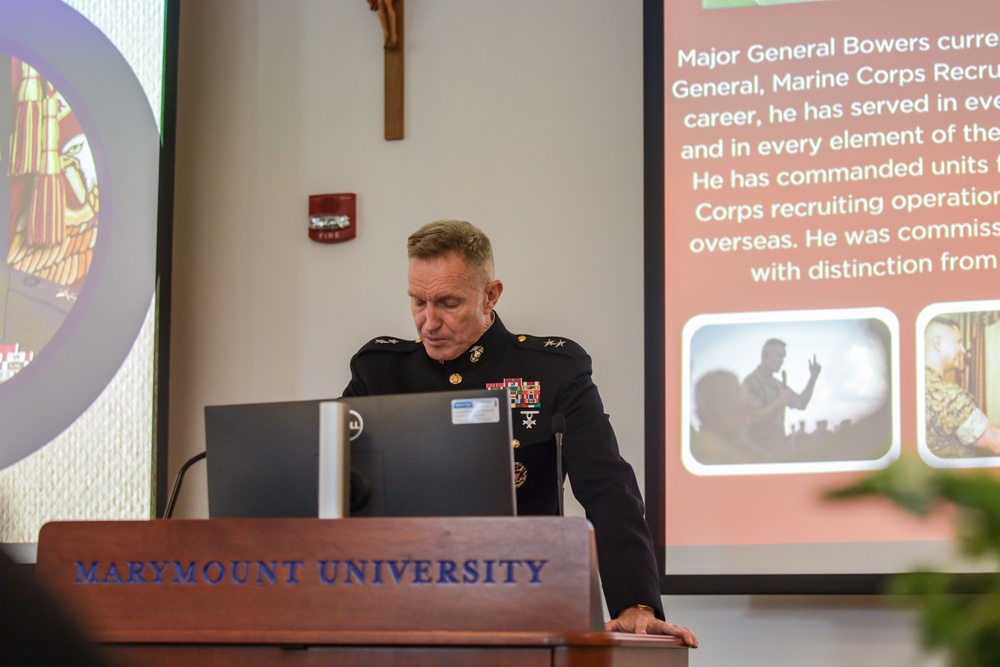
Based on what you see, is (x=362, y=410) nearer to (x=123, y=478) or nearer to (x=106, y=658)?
(x=106, y=658)

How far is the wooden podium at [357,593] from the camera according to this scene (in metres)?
1.51

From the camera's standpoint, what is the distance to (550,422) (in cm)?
254

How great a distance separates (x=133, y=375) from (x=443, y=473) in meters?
2.01

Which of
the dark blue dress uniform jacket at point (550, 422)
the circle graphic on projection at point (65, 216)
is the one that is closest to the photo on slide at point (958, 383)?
the dark blue dress uniform jacket at point (550, 422)

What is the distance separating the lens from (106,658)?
1.09ft

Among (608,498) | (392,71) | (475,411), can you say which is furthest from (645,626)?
(392,71)

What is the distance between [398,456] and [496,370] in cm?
90

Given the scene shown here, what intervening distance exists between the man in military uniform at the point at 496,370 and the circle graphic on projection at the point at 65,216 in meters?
1.15

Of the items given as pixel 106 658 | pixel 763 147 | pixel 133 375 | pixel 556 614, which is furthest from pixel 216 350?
pixel 106 658

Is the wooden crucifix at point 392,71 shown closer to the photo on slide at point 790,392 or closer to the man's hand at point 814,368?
the photo on slide at point 790,392

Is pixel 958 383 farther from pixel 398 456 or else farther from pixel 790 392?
pixel 398 456

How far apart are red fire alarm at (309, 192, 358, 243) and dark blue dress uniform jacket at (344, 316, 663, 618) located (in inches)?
31.8

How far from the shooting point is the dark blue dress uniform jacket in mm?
2238

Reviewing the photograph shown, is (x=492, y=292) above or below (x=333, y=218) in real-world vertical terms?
below
